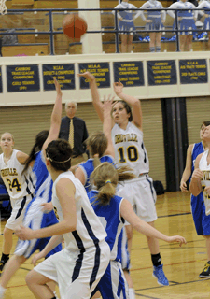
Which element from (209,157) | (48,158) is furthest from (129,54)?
(48,158)

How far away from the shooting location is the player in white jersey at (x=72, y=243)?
292 cm

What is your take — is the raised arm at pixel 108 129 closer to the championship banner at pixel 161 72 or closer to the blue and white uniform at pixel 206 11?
the championship banner at pixel 161 72

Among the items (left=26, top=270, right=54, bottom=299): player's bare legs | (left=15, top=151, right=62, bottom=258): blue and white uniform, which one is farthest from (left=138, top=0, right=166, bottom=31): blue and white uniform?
(left=26, top=270, right=54, bottom=299): player's bare legs

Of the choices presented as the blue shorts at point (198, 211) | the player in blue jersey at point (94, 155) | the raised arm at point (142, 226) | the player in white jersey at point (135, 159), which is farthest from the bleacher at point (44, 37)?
the raised arm at point (142, 226)

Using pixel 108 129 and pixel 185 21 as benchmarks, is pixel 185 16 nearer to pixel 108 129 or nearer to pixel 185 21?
pixel 185 21

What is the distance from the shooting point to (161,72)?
13047 millimetres

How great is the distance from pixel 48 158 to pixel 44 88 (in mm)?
9259

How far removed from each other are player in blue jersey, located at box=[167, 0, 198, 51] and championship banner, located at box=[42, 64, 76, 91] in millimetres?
3165

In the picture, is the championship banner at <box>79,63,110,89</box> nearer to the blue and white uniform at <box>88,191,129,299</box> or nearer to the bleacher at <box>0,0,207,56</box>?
the bleacher at <box>0,0,207,56</box>

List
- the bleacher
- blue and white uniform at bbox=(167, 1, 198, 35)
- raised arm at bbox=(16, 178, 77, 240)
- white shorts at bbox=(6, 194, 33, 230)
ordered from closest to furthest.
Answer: raised arm at bbox=(16, 178, 77, 240) → white shorts at bbox=(6, 194, 33, 230) → the bleacher → blue and white uniform at bbox=(167, 1, 198, 35)

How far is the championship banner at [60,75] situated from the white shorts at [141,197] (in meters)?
7.50

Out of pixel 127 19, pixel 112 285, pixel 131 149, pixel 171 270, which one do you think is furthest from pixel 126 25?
pixel 112 285

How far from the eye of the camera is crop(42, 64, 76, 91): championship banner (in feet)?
39.7

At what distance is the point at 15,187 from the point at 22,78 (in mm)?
6578
